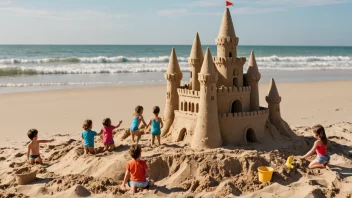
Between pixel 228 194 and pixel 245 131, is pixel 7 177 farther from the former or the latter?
pixel 245 131

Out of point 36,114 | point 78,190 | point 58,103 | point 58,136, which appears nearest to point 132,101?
point 58,103

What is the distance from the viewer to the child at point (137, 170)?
25.1 feet

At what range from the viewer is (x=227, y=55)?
10648mm

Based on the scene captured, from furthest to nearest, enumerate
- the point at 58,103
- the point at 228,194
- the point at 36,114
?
the point at 58,103 → the point at 36,114 → the point at 228,194

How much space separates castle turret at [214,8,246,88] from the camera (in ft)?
34.6

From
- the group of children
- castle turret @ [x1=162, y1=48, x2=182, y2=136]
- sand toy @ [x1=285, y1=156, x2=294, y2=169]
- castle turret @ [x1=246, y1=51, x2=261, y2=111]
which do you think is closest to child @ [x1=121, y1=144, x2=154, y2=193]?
the group of children

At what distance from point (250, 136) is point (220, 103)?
1.41m

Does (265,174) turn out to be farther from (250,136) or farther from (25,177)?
(25,177)

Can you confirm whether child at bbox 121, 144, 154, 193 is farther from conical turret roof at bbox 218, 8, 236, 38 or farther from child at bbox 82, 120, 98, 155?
conical turret roof at bbox 218, 8, 236, 38

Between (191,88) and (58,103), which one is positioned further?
(58,103)

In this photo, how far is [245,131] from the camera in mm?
10289

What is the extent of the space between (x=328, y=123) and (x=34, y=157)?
11.5m

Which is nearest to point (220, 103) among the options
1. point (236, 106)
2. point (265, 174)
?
point (236, 106)

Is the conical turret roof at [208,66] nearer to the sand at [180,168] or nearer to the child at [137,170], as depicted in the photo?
the sand at [180,168]
